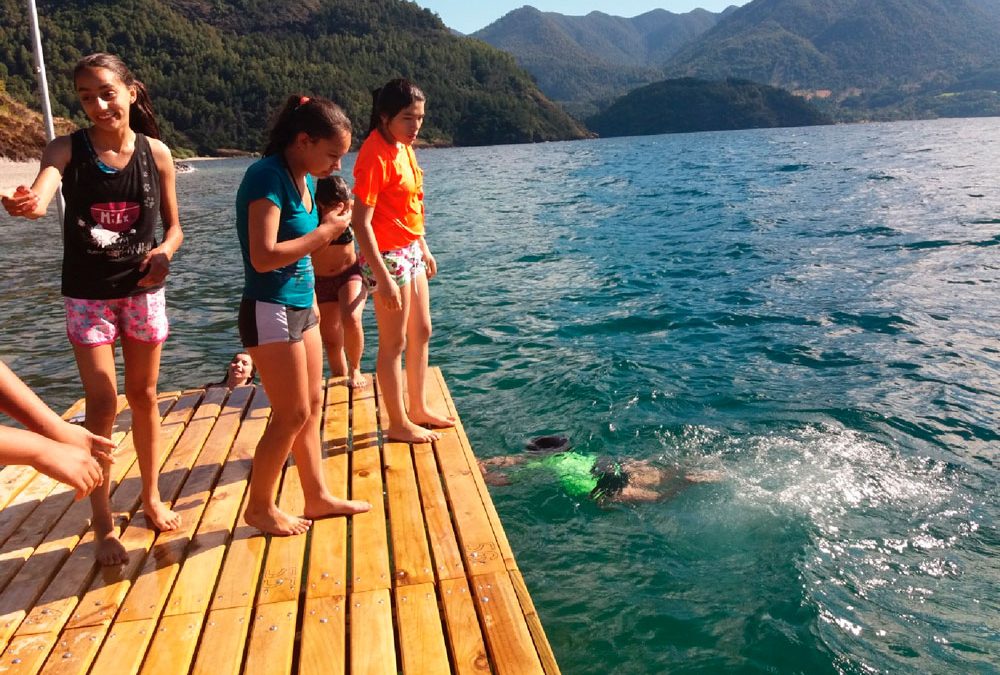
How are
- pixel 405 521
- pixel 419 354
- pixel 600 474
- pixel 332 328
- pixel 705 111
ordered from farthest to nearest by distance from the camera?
pixel 705 111
pixel 332 328
pixel 600 474
pixel 419 354
pixel 405 521

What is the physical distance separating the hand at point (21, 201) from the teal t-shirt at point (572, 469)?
417 centimetres

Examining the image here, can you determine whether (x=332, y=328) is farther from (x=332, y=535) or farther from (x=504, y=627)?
(x=504, y=627)

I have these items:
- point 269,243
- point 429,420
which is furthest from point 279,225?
point 429,420

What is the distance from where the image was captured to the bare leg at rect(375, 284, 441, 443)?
4.63 meters

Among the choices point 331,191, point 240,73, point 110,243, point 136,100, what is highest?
point 240,73

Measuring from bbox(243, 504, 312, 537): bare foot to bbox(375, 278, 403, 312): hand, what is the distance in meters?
1.33

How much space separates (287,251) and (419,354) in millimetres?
1933

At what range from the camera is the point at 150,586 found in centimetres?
338

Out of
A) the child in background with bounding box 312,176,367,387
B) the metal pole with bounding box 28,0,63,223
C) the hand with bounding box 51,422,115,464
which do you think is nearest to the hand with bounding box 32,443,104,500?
the hand with bounding box 51,422,115,464

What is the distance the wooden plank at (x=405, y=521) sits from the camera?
343cm

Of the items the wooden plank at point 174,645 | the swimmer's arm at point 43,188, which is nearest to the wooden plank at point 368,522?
the wooden plank at point 174,645

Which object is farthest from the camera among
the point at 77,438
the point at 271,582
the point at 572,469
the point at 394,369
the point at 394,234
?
the point at 572,469

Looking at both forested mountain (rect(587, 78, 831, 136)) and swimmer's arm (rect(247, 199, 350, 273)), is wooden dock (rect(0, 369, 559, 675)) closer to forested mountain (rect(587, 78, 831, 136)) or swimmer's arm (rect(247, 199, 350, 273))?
swimmer's arm (rect(247, 199, 350, 273))

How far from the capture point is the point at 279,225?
334 cm
